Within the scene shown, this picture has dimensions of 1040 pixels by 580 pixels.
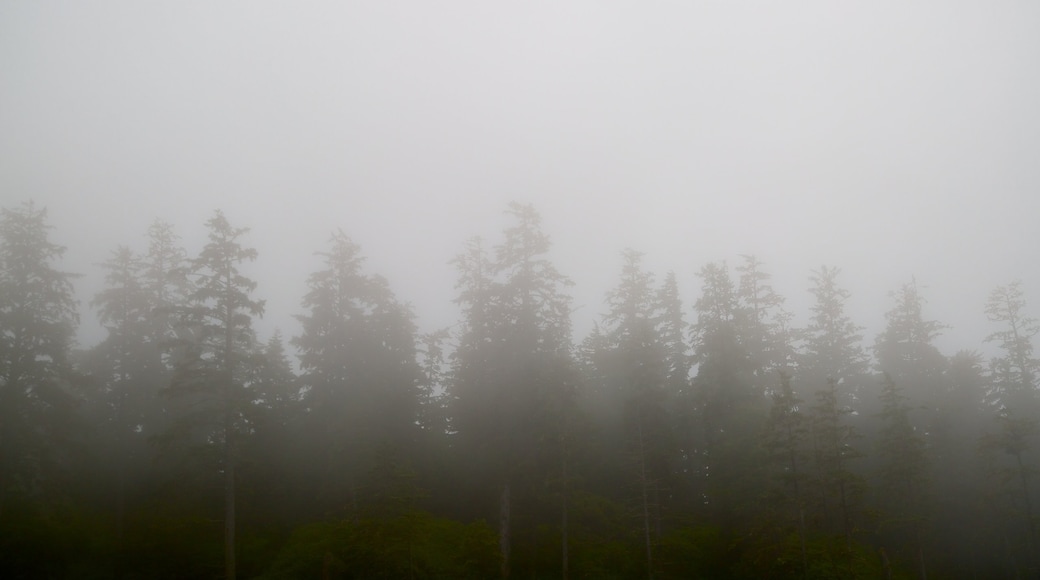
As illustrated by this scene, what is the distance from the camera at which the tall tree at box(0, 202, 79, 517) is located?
2566 cm

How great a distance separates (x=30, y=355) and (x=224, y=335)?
888cm

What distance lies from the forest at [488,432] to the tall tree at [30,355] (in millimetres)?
99

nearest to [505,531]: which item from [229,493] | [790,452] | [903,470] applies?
[229,493]

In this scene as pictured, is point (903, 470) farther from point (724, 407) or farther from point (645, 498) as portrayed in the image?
point (645, 498)

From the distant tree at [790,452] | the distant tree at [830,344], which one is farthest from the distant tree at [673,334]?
the distant tree at [790,452]

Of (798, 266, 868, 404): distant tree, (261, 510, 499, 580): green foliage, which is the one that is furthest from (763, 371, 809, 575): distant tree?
(798, 266, 868, 404): distant tree

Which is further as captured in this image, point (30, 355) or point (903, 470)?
point (903, 470)

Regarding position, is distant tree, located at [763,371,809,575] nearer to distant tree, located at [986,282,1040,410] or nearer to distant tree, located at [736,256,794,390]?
distant tree, located at [736,256,794,390]

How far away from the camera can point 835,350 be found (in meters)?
42.0

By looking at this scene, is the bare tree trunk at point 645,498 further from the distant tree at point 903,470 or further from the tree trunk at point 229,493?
the tree trunk at point 229,493

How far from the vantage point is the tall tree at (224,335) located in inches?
1024

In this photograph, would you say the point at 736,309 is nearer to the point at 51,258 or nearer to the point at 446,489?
the point at 446,489

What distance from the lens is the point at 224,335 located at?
88.0ft

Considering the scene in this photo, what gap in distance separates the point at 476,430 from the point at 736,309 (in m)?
17.8
